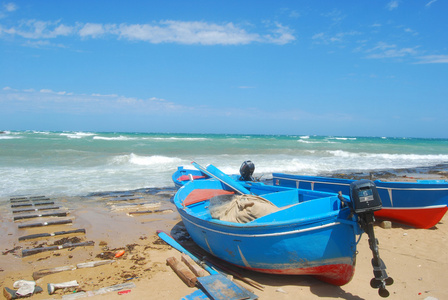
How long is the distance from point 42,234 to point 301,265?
5791 millimetres

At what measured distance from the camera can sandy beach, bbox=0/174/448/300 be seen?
5055mm

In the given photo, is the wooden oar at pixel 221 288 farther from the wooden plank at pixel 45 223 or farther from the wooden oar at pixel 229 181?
A: the wooden plank at pixel 45 223

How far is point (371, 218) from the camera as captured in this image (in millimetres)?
4629

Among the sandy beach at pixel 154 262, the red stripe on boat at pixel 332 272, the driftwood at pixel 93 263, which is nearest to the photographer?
the red stripe on boat at pixel 332 272

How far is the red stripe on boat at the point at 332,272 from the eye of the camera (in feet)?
16.0

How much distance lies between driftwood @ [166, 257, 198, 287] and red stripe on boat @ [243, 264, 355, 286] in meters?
1.20

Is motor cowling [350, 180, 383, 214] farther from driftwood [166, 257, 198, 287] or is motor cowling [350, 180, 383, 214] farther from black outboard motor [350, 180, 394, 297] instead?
driftwood [166, 257, 198, 287]

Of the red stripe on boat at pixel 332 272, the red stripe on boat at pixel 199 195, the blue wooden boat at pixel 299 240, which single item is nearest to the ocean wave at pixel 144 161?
the red stripe on boat at pixel 199 195

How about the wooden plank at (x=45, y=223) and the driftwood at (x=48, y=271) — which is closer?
the driftwood at (x=48, y=271)

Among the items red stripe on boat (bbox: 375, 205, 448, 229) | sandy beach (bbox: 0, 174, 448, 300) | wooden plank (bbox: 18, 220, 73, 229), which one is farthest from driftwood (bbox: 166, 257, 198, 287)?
red stripe on boat (bbox: 375, 205, 448, 229)

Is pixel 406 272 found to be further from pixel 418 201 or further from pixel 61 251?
Result: pixel 61 251

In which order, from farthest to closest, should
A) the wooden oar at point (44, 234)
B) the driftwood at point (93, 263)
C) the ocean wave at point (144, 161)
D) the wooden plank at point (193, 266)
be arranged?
the ocean wave at point (144, 161) → the wooden oar at point (44, 234) → the driftwood at point (93, 263) → the wooden plank at point (193, 266)

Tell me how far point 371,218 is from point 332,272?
103 cm

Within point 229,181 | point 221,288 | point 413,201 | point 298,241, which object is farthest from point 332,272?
point 413,201
